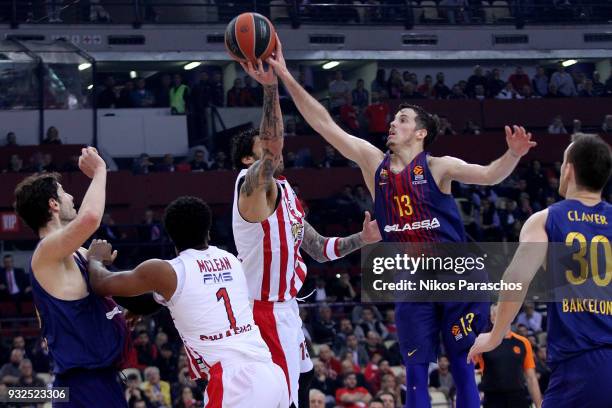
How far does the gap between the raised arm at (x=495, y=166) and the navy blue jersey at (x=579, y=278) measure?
5.12 ft

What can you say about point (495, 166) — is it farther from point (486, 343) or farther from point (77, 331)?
point (77, 331)

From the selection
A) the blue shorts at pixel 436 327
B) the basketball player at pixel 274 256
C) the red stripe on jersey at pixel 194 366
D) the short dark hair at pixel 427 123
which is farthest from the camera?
the short dark hair at pixel 427 123

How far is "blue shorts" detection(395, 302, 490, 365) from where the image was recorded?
8164 mm

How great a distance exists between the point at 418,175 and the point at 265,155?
1.63 meters

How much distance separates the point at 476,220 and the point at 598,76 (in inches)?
393

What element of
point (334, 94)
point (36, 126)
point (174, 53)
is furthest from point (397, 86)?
point (36, 126)

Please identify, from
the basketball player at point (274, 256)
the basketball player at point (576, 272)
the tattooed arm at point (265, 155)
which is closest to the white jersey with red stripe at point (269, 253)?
the basketball player at point (274, 256)

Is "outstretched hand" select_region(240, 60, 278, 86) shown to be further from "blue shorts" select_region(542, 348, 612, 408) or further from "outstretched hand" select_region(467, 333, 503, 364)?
"blue shorts" select_region(542, 348, 612, 408)

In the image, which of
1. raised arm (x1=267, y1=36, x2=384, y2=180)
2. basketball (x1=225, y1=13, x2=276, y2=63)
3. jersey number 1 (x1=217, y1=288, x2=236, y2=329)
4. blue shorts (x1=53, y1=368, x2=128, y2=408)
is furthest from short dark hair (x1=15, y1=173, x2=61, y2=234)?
raised arm (x1=267, y1=36, x2=384, y2=180)

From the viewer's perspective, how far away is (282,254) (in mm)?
7895

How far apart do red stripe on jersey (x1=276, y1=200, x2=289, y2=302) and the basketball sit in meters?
1.11

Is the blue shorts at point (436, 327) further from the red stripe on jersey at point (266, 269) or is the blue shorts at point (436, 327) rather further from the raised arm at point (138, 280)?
the raised arm at point (138, 280)

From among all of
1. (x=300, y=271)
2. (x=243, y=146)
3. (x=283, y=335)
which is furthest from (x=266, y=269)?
(x=243, y=146)

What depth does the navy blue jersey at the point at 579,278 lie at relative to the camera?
19.9ft
